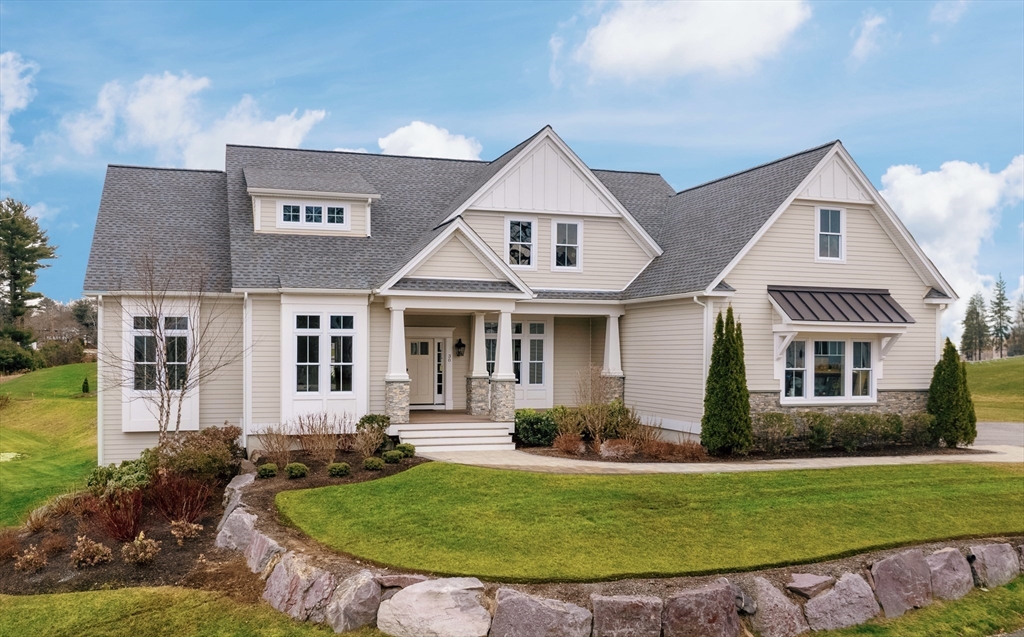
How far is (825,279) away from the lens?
2062cm

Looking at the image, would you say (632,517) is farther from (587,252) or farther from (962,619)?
(587,252)

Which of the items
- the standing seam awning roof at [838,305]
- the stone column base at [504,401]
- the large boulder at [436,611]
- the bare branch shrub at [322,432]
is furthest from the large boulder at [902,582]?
the bare branch shrub at [322,432]

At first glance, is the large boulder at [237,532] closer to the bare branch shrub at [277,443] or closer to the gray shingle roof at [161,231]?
the bare branch shrub at [277,443]

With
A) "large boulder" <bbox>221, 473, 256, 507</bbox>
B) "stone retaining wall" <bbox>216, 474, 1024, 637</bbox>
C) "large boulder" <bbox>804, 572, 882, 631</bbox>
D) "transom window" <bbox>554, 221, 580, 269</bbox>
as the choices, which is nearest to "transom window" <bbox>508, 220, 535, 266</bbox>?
"transom window" <bbox>554, 221, 580, 269</bbox>

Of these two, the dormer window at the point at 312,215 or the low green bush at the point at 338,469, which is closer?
the low green bush at the point at 338,469

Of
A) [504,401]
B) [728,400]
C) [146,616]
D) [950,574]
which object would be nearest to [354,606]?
[146,616]

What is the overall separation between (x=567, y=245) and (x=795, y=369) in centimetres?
697

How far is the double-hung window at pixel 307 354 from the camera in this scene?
61.0ft

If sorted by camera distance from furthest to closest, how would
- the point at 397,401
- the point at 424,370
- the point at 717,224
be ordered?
the point at 424,370 < the point at 717,224 < the point at 397,401

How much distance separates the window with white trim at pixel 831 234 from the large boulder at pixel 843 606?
1139 cm

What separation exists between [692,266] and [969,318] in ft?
267

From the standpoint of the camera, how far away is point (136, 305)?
1866 centimetres

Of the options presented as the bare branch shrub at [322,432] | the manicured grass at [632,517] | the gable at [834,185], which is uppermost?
the gable at [834,185]

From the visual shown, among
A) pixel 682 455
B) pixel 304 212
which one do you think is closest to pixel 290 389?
pixel 304 212
